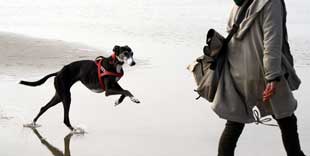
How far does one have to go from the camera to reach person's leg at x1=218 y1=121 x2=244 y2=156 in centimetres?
427

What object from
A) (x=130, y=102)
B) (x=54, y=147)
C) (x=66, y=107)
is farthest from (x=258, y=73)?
(x=130, y=102)

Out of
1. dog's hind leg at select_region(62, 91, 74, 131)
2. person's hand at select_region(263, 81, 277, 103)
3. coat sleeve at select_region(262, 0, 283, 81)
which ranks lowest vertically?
dog's hind leg at select_region(62, 91, 74, 131)

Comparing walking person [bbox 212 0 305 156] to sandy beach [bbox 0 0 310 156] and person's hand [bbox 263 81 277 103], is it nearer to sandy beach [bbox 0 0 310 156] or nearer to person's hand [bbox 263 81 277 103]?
person's hand [bbox 263 81 277 103]

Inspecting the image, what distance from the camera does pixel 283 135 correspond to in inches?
170

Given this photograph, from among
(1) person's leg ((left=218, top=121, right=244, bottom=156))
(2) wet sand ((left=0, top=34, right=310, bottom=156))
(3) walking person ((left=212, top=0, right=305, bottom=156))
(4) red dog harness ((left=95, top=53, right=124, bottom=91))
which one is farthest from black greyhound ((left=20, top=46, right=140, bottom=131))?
(3) walking person ((left=212, top=0, right=305, bottom=156))

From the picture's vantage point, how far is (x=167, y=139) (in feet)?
19.5

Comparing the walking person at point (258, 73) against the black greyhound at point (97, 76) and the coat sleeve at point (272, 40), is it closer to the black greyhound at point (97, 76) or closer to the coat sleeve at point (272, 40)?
the coat sleeve at point (272, 40)

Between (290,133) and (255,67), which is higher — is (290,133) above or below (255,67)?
below

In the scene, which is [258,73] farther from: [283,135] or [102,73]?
[102,73]

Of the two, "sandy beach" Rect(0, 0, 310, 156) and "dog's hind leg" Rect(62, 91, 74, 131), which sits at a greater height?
"dog's hind leg" Rect(62, 91, 74, 131)

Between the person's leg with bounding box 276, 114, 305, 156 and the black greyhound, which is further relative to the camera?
the black greyhound

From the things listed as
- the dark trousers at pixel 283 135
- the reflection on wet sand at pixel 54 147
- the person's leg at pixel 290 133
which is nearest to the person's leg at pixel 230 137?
the dark trousers at pixel 283 135

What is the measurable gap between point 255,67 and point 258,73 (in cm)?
5

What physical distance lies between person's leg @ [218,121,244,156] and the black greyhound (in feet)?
6.65
